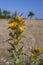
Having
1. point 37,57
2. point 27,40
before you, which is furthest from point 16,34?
point 27,40

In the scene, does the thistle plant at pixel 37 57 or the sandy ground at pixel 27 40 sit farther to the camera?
the sandy ground at pixel 27 40

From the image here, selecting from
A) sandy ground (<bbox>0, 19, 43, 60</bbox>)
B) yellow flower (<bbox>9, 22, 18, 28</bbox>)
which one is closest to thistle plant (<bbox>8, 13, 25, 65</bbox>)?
yellow flower (<bbox>9, 22, 18, 28</bbox>)

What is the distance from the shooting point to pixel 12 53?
8.51 feet

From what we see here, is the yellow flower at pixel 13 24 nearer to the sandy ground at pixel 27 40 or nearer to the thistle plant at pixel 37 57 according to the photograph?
the sandy ground at pixel 27 40

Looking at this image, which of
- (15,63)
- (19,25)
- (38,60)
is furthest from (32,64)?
(19,25)

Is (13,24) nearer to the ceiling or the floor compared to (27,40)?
nearer to the ceiling

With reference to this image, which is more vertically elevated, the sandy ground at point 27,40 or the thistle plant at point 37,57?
the thistle plant at point 37,57

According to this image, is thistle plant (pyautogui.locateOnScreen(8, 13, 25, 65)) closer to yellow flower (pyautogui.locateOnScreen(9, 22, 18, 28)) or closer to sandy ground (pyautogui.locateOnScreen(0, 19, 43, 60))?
yellow flower (pyautogui.locateOnScreen(9, 22, 18, 28))

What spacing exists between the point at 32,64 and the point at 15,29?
52cm

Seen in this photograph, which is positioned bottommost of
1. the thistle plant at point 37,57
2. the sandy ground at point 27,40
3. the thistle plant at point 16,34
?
the sandy ground at point 27,40

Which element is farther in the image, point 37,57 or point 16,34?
point 37,57

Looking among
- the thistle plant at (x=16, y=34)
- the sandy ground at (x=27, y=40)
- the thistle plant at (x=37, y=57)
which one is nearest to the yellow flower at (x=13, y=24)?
the thistle plant at (x=16, y=34)

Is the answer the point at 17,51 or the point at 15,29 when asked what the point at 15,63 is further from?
the point at 15,29

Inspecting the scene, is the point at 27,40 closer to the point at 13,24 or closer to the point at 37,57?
the point at 37,57
